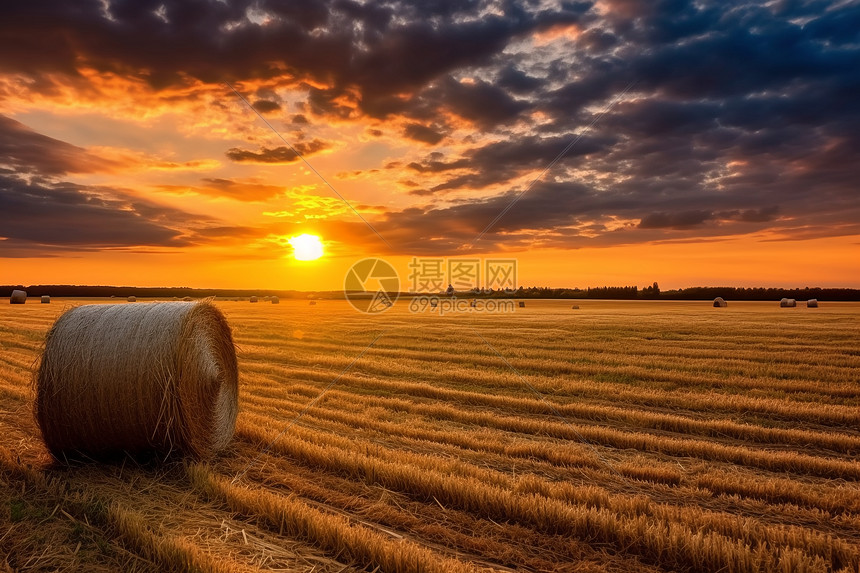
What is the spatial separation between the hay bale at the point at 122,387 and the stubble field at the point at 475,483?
14.5 inches

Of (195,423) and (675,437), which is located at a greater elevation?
(195,423)

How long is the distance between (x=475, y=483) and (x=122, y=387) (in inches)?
183

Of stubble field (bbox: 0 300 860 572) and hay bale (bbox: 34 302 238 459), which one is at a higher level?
hay bale (bbox: 34 302 238 459)

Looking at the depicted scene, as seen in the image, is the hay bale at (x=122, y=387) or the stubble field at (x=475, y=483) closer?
the stubble field at (x=475, y=483)

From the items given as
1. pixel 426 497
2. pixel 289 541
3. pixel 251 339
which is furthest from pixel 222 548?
pixel 251 339

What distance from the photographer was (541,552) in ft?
15.8

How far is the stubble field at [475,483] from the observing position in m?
4.75

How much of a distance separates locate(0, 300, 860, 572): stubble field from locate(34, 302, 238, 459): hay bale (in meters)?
0.37

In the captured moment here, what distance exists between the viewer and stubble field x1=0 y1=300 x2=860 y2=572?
15.6 ft

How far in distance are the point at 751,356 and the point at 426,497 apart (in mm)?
14316

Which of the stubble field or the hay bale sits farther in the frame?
the hay bale

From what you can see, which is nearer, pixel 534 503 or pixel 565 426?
pixel 534 503

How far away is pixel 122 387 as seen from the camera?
275 inches

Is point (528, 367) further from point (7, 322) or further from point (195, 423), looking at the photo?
point (7, 322)
